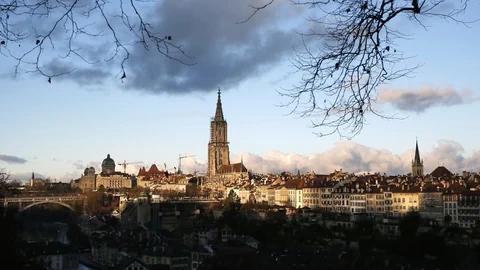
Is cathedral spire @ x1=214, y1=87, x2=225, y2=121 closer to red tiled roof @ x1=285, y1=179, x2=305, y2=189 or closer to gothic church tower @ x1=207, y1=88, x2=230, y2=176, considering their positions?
gothic church tower @ x1=207, y1=88, x2=230, y2=176

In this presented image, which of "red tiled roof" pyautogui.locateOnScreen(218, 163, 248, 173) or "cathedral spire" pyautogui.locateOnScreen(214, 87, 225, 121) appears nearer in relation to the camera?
"red tiled roof" pyautogui.locateOnScreen(218, 163, 248, 173)

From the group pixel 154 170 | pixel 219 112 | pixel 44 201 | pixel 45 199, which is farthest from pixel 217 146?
pixel 44 201

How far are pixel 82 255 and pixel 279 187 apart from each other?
76.5 ft

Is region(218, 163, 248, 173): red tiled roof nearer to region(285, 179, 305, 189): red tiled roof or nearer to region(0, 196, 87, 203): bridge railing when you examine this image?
region(0, 196, 87, 203): bridge railing

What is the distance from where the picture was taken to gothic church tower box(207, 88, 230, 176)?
8694 cm

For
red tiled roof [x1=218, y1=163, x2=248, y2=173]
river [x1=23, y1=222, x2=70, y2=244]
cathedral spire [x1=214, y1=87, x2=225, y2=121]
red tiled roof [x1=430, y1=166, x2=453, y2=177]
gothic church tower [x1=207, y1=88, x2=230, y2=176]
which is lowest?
river [x1=23, y1=222, x2=70, y2=244]

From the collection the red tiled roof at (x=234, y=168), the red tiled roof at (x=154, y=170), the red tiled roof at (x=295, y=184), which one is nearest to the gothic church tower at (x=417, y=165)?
the red tiled roof at (x=295, y=184)

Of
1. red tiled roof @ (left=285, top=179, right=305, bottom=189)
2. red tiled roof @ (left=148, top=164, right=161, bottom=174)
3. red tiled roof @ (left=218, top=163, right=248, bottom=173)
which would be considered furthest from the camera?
red tiled roof @ (left=148, top=164, right=161, bottom=174)

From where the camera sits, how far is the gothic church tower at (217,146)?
285 ft

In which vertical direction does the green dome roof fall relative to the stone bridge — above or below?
above

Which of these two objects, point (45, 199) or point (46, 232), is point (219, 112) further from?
point (46, 232)

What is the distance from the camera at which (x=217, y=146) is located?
287 ft

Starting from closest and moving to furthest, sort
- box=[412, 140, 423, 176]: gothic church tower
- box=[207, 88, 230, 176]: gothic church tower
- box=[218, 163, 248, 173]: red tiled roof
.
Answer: box=[412, 140, 423, 176]: gothic church tower, box=[218, 163, 248, 173]: red tiled roof, box=[207, 88, 230, 176]: gothic church tower

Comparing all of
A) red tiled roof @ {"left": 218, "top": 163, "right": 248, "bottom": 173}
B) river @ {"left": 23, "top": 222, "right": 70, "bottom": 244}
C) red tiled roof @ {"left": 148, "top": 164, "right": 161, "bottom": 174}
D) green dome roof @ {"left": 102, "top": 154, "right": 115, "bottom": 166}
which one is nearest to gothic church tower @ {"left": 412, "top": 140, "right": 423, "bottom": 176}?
red tiled roof @ {"left": 218, "top": 163, "right": 248, "bottom": 173}
